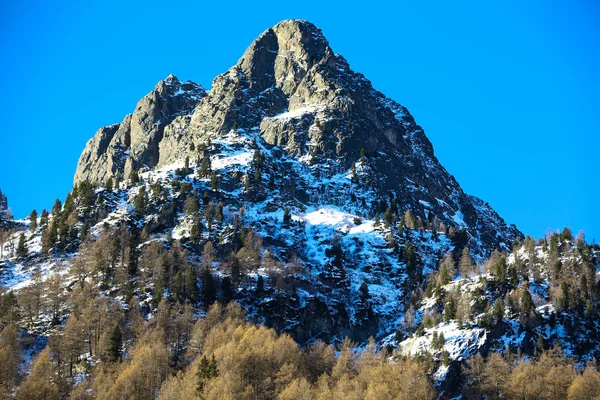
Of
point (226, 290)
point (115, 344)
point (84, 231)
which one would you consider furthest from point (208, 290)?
point (84, 231)

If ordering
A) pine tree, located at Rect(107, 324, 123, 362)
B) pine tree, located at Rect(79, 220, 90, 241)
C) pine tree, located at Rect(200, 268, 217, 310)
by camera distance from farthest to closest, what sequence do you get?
pine tree, located at Rect(79, 220, 90, 241)
pine tree, located at Rect(200, 268, 217, 310)
pine tree, located at Rect(107, 324, 123, 362)

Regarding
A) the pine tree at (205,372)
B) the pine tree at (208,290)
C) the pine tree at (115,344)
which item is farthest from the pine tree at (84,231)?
the pine tree at (205,372)

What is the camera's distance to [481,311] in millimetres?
160875

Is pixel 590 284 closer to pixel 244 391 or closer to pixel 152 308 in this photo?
pixel 244 391

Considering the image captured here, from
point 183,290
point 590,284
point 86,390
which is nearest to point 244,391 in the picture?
point 86,390

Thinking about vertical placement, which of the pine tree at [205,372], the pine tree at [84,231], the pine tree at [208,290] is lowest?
the pine tree at [205,372]

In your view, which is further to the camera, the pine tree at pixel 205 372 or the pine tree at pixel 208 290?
the pine tree at pixel 208 290

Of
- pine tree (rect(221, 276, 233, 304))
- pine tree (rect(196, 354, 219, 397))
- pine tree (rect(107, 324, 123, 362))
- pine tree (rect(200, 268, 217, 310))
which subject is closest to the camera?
pine tree (rect(196, 354, 219, 397))

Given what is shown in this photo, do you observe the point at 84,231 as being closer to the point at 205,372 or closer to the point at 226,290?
the point at 226,290

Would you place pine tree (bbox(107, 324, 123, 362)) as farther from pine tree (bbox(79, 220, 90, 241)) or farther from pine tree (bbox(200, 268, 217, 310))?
pine tree (bbox(79, 220, 90, 241))

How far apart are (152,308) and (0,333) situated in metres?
35.0

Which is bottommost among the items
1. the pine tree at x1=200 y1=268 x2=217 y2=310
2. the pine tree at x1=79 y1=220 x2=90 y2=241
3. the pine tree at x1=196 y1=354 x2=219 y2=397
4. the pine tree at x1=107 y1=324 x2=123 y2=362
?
the pine tree at x1=196 y1=354 x2=219 y2=397

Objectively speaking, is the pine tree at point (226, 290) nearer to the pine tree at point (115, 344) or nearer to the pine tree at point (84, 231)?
the pine tree at point (115, 344)

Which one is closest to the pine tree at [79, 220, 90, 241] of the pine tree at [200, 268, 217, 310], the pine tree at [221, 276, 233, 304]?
the pine tree at [200, 268, 217, 310]
